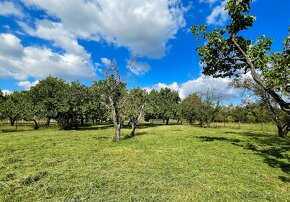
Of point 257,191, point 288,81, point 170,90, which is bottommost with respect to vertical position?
point 257,191

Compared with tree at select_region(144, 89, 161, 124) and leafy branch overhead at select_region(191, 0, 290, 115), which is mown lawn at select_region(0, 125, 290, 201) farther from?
tree at select_region(144, 89, 161, 124)

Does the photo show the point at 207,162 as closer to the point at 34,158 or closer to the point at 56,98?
the point at 34,158

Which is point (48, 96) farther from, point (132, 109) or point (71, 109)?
point (132, 109)

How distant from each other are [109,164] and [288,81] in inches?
382

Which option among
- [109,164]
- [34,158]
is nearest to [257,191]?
[109,164]

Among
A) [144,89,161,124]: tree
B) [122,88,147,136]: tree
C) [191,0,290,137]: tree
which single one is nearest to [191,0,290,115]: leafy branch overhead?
[191,0,290,137]: tree

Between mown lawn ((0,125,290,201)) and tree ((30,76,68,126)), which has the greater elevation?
tree ((30,76,68,126))

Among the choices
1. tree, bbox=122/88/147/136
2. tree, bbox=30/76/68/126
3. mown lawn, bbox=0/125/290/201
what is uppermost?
tree, bbox=30/76/68/126

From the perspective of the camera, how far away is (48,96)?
152 ft

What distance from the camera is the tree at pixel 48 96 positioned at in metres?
43.6

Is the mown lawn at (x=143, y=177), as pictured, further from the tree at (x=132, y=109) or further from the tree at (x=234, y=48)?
the tree at (x=132, y=109)

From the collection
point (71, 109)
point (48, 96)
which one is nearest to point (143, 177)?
point (71, 109)

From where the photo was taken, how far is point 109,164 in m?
12.2

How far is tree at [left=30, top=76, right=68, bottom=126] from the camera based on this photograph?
43562 millimetres
